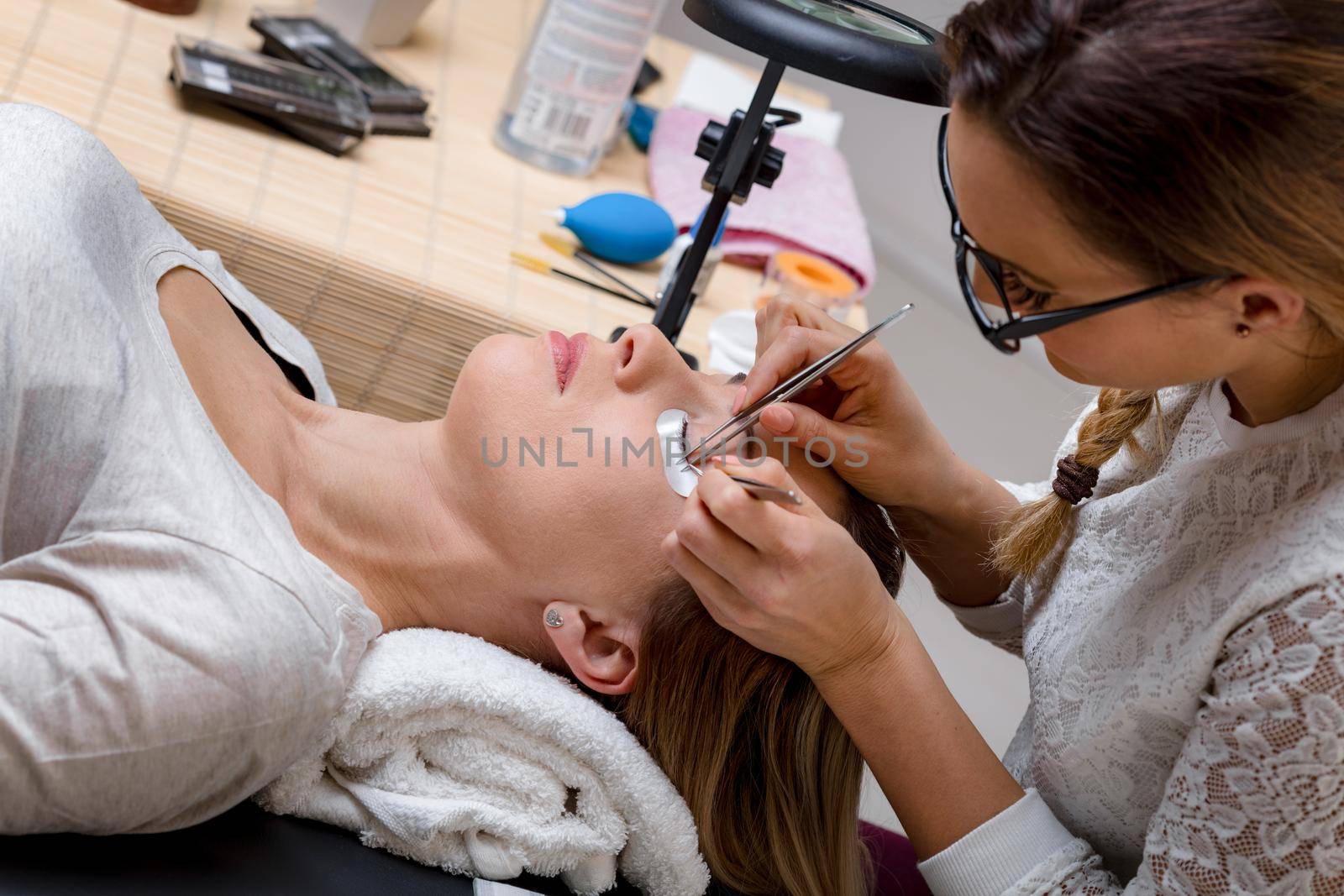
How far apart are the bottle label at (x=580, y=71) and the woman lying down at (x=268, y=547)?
826mm

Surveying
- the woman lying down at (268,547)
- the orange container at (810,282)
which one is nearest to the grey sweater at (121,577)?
the woman lying down at (268,547)

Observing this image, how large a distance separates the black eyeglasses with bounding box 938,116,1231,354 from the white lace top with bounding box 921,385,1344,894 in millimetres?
249

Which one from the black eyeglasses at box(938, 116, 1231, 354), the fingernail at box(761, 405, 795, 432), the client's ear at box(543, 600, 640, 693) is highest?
the black eyeglasses at box(938, 116, 1231, 354)

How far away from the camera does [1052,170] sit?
874 millimetres

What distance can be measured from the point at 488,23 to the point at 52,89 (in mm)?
1140

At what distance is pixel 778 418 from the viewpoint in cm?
118

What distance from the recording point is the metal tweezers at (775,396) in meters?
1.14

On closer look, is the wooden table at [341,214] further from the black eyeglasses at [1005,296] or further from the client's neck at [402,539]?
the black eyeglasses at [1005,296]

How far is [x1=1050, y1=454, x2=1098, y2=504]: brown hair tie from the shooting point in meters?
1.27

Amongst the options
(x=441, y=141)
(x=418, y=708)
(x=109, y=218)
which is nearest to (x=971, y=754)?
(x=418, y=708)

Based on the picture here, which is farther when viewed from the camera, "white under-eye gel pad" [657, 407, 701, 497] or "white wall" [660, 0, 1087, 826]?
"white wall" [660, 0, 1087, 826]

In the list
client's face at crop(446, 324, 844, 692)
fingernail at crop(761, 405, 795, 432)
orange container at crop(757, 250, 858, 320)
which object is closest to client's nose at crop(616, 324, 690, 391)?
client's face at crop(446, 324, 844, 692)

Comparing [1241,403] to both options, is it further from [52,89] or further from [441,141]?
[52,89]

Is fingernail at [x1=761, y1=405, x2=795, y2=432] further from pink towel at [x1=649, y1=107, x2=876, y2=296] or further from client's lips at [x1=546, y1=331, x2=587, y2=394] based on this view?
pink towel at [x1=649, y1=107, x2=876, y2=296]
